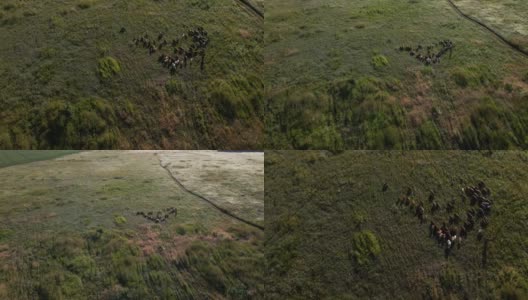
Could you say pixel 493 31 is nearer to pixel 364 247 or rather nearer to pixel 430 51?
pixel 430 51

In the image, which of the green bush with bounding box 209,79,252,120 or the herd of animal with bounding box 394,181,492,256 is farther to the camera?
the green bush with bounding box 209,79,252,120

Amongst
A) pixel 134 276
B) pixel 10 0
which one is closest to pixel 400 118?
pixel 134 276

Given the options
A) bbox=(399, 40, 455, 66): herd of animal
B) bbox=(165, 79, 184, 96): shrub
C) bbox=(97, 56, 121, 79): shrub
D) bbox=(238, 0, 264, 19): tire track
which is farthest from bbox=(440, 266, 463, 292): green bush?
bbox=(238, 0, 264, 19): tire track

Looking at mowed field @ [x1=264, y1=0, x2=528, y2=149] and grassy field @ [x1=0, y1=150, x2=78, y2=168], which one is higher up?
mowed field @ [x1=264, y1=0, x2=528, y2=149]

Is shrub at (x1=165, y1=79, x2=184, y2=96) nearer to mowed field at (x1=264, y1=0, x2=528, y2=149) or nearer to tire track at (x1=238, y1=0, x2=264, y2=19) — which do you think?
mowed field at (x1=264, y1=0, x2=528, y2=149)

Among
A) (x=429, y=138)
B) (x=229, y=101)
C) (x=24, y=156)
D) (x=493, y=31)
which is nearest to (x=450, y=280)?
(x=429, y=138)

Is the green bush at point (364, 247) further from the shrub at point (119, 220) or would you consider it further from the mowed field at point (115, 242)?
the shrub at point (119, 220)

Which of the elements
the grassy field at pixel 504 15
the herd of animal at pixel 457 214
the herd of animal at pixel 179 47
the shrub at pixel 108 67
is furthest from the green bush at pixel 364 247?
the grassy field at pixel 504 15
